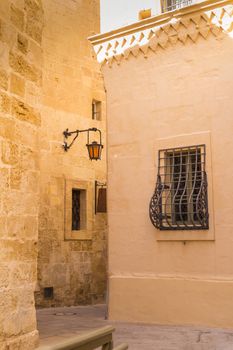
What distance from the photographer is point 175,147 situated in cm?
787

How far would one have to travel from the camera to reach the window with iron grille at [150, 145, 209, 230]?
297 inches

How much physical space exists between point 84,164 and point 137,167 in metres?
3.65

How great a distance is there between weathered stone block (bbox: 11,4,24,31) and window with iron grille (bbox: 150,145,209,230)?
13.0 feet

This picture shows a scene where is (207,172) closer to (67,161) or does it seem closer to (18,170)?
(18,170)

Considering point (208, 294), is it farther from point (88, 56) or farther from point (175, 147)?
point (88, 56)

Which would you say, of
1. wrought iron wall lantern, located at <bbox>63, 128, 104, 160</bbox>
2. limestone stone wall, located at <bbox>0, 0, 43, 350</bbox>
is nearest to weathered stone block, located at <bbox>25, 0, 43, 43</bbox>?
limestone stone wall, located at <bbox>0, 0, 43, 350</bbox>

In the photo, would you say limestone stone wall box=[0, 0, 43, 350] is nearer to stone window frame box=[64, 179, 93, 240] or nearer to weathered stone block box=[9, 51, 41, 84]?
weathered stone block box=[9, 51, 41, 84]

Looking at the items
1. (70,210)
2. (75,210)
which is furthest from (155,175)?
(75,210)

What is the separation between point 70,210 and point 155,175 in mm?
3732

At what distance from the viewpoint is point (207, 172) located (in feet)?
24.8

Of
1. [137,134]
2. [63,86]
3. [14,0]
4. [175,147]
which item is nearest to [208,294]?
[175,147]

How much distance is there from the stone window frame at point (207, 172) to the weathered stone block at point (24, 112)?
3.74 m

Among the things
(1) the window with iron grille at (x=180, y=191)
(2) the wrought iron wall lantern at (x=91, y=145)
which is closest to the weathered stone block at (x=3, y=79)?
(1) the window with iron grille at (x=180, y=191)

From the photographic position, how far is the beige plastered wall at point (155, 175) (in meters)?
7.38
